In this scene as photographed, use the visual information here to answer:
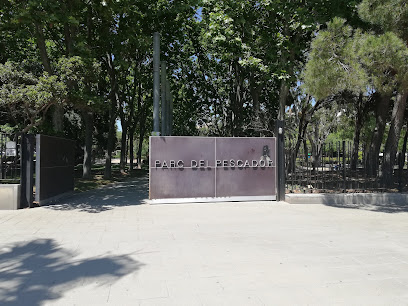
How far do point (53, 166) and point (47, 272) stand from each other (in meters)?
7.02

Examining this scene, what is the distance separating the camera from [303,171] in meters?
12.1

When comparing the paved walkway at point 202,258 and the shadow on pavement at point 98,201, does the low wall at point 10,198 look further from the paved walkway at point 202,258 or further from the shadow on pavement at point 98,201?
the shadow on pavement at point 98,201

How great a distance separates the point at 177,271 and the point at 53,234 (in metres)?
3.41

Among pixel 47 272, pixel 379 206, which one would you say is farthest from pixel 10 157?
pixel 379 206

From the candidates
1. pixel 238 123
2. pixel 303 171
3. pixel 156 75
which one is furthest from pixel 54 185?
pixel 238 123

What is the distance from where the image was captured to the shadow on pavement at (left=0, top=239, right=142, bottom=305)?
3953 mm

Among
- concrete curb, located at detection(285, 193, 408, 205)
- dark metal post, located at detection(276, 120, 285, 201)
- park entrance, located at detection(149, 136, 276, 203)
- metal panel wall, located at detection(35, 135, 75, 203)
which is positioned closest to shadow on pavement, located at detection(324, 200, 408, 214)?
concrete curb, located at detection(285, 193, 408, 205)

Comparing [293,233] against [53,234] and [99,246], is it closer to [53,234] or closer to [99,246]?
[99,246]

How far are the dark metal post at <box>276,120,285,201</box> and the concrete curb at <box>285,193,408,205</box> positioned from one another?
424 millimetres

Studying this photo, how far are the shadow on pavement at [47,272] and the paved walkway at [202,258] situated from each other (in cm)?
1

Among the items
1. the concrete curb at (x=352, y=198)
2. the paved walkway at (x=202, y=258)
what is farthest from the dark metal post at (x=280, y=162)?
the paved walkway at (x=202, y=258)

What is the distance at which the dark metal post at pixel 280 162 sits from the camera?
11.2m

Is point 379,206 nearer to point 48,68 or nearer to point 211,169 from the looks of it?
point 211,169

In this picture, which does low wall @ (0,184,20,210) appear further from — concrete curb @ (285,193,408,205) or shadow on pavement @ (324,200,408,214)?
shadow on pavement @ (324,200,408,214)
